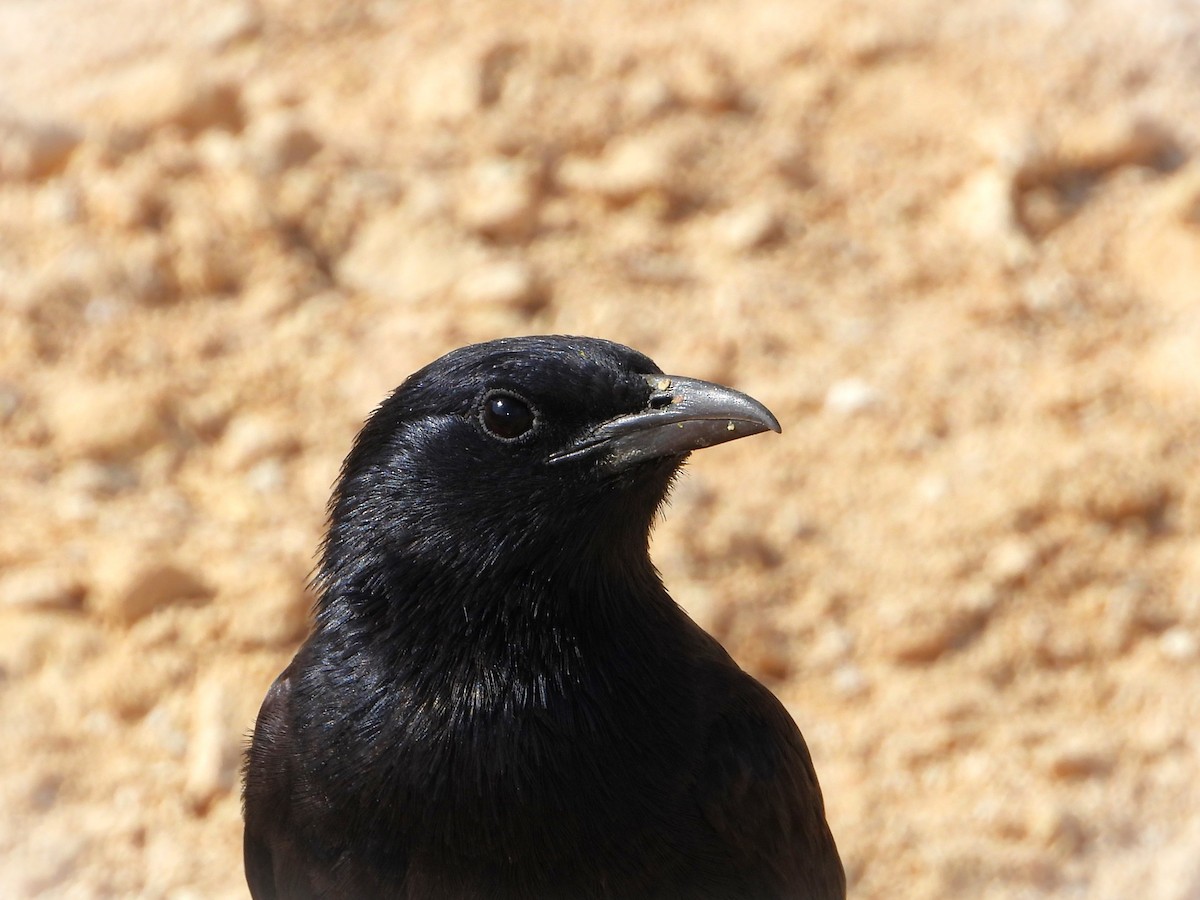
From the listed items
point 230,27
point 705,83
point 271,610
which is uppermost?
point 230,27

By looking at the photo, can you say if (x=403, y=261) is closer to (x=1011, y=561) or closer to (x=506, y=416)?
(x=1011, y=561)

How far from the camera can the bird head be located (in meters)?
3.52

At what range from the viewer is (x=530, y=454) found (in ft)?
11.7

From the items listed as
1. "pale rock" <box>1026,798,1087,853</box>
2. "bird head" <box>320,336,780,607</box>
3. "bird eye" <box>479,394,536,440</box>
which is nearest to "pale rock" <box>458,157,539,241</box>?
"pale rock" <box>1026,798,1087,853</box>

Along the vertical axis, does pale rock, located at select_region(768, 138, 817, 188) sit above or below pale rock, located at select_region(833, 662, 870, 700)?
above

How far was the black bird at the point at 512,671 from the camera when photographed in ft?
11.2

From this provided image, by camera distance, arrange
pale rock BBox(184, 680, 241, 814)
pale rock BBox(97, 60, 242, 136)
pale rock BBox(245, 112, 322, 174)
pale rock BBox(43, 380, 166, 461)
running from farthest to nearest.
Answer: pale rock BBox(97, 60, 242, 136), pale rock BBox(245, 112, 322, 174), pale rock BBox(43, 380, 166, 461), pale rock BBox(184, 680, 241, 814)

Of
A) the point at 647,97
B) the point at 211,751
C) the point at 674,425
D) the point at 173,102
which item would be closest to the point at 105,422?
the point at 211,751

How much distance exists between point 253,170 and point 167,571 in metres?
2.38

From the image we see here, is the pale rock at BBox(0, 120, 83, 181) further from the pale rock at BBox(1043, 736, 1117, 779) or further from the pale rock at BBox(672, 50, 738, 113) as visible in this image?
the pale rock at BBox(1043, 736, 1117, 779)

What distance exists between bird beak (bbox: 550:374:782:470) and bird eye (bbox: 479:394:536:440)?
4.1 inches

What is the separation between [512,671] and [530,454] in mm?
507

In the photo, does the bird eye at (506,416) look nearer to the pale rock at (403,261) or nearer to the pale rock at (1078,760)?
the pale rock at (1078,760)

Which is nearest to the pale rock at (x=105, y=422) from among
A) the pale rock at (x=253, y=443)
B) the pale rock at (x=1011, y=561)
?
the pale rock at (x=253, y=443)
